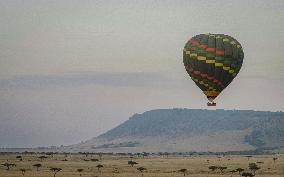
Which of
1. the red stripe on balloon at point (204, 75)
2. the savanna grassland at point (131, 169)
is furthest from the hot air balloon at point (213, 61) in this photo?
the savanna grassland at point (131, 169)

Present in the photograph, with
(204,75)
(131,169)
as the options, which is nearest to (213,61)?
(204,75)

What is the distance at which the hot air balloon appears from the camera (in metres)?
52.0

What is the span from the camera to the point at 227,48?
171ft

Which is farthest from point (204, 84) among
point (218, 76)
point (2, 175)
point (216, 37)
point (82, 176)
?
point (2, 175)

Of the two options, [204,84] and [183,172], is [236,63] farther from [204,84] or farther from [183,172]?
[183,172]

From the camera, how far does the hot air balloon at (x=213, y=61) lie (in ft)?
171

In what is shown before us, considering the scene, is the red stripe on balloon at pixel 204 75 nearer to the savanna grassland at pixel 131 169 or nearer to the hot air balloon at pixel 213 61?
the hot air balloon at pixel 213 61

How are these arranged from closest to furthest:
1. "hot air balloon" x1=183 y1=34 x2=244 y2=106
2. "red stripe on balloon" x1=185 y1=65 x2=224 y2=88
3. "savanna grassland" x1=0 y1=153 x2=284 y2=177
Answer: "hot air balloon" x1=183 y1=34 x2=244 y2=106 → "red stripe on balloon" x1=185 y1=65 x2=224 y2=88 → "savanna grassland" x1=0 y1=153 x2=284 y2=177

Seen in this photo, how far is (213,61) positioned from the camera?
171ft

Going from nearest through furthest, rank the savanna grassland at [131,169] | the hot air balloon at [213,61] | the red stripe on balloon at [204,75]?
1. the hot air balloon at [213,61]
2. the red stripe on balloon at [204,75]
3. the savanna grassland at [131,169]

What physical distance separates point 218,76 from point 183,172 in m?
44.9

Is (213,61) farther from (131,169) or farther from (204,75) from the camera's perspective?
(131,169)

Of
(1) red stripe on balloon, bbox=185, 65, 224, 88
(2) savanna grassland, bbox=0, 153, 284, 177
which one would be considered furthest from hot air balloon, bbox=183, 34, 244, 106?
(2) savanna grassland, bbox=0, 153, 284, 177

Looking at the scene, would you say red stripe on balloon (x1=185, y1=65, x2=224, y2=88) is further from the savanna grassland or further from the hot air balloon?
the savanna grassland
